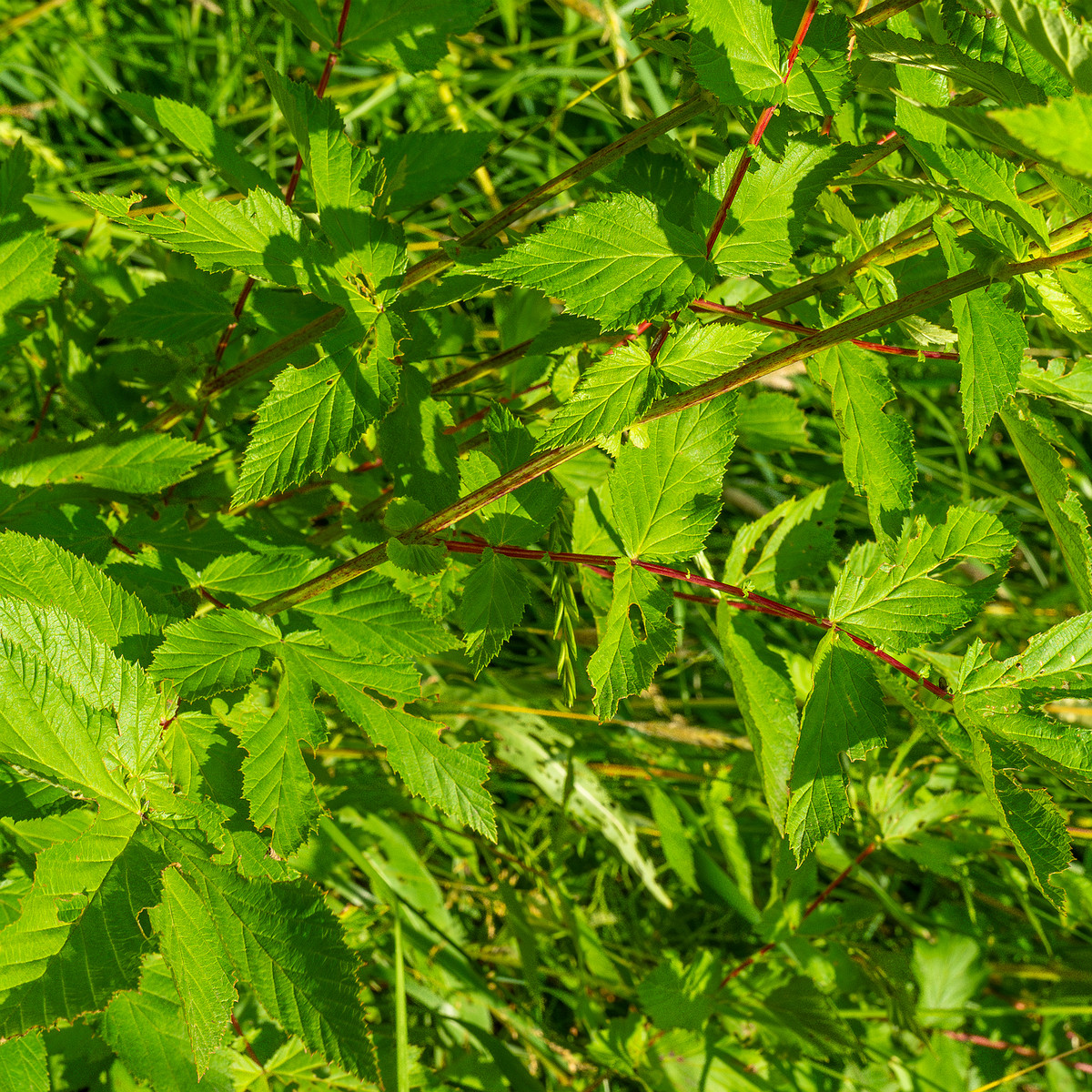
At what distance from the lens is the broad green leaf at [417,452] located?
1357 mm

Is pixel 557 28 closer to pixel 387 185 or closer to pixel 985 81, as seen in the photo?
pixel 387 185

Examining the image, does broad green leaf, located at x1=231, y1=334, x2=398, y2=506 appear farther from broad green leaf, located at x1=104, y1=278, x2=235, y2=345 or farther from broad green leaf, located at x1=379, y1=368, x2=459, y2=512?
broad green leaf, located at x1=104, y1=278, x2=235, y2=345

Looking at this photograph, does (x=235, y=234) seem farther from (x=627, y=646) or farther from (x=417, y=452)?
(x=627, y=646)

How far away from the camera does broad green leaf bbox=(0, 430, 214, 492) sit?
4.96 ft

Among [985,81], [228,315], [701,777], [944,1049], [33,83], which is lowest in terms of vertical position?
[944,1049]

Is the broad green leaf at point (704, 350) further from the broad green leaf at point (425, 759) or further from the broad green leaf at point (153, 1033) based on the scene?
the broad green leaf at point (153, 1033)

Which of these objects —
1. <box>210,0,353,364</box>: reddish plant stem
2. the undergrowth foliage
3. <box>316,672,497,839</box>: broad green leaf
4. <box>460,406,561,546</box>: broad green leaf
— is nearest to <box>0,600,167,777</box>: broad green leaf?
the undergrowth foliage

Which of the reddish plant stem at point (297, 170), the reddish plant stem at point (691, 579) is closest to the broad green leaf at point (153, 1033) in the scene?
the reddish plant stem at point (691, 579)

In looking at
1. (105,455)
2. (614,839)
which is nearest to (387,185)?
(105,455)

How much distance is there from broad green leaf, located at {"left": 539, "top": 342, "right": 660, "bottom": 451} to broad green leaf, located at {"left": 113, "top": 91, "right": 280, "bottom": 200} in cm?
63

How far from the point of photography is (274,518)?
1747mm

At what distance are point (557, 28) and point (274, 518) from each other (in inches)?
106

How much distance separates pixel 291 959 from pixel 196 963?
0.39 ft

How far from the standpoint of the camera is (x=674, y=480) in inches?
51.8
